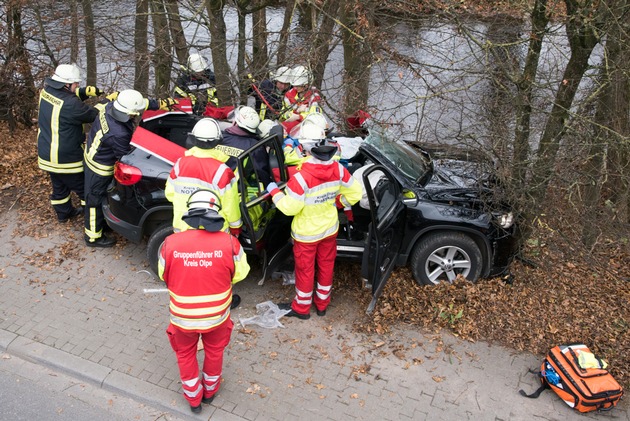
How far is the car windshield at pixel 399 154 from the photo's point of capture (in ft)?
19.1

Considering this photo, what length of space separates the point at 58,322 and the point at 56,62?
17.0 ft

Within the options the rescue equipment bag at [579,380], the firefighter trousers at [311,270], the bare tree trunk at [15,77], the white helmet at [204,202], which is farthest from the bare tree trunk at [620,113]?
the bare tree trunk at [15,77]

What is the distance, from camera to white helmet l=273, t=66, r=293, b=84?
6984 millimetres

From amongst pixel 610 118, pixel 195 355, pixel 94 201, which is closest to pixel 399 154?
pixel 610 118

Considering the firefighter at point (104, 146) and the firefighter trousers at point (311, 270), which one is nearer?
the firefighter trousers at point (311, 270)

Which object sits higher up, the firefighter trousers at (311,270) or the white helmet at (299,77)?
the white helmet at (299,77)

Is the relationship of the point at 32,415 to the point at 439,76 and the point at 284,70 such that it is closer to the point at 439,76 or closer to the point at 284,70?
the point at 284,70

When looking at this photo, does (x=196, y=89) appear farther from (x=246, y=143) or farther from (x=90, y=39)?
(x=246, y=143)

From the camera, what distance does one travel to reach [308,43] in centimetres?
690

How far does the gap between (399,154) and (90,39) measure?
→ 5064 millimetres

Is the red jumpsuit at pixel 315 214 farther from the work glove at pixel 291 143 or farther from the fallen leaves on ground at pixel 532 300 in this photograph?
the work glove at pixel 291 143

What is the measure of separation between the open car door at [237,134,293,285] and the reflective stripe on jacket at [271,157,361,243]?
1.09 feet

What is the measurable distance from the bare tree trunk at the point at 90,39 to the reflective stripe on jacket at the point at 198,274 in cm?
500

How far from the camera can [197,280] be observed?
12.1ft
